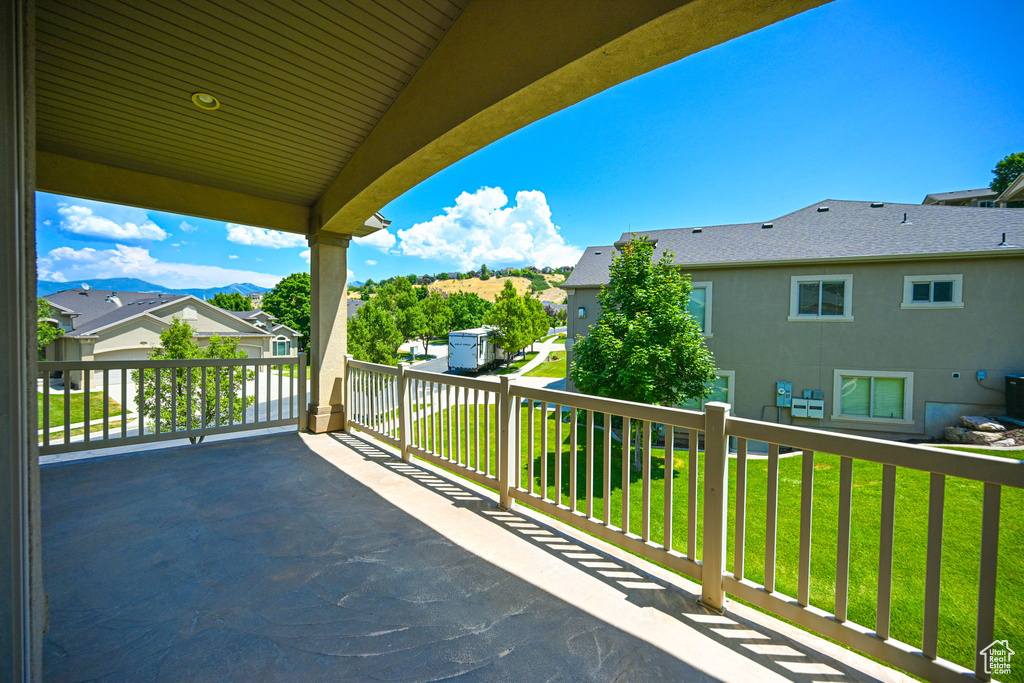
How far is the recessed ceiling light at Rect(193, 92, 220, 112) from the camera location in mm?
2838

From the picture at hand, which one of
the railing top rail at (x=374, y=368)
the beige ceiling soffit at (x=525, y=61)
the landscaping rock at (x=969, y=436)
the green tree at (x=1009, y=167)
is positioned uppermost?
the green tree at (x=1009, y=167)

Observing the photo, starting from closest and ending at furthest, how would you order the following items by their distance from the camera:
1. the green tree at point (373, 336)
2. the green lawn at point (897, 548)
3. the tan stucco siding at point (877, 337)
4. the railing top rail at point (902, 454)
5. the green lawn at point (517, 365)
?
the railing top rail at point (902, 454) → the green lawn at point (897, 548) → the tan stucco siding at point (877, 337) → the green tree at point (373, 336) → the green lawn at point (517, 365)

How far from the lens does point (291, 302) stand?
45.0 m

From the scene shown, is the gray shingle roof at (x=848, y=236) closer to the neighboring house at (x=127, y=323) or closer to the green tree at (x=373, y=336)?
the green tree at (x=373, y=336)

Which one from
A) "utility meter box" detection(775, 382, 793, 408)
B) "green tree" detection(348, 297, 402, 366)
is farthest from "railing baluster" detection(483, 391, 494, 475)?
"green tree" detection(348, 297, 402, 366)

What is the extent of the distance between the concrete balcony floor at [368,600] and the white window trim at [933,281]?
37.9 feet

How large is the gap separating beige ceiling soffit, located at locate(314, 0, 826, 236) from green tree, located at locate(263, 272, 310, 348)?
45.9m

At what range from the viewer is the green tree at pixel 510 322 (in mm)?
27344

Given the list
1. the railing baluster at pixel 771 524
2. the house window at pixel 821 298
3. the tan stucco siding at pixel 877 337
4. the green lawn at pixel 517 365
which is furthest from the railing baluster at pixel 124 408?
the green lawn at pixel 517 365

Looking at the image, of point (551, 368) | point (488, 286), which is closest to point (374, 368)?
point (551, 368)

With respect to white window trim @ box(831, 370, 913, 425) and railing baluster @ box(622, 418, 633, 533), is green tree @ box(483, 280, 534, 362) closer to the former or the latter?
white window trim @ box(831, 370, 913, 425)

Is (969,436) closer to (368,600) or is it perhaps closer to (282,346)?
(368,600)

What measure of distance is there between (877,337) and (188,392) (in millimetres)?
13276

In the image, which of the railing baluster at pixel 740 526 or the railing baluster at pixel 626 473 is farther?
the railing baluster at pixel 626 473
